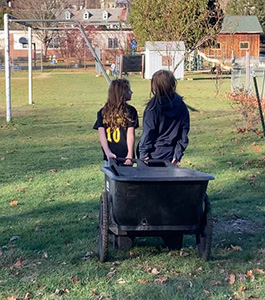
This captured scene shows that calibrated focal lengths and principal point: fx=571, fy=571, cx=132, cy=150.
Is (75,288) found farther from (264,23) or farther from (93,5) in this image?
(93,5)

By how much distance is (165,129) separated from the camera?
5.31 meters

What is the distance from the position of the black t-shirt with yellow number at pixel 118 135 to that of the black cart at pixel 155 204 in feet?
2.54

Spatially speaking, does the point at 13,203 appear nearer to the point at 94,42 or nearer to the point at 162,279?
the point at 162,279

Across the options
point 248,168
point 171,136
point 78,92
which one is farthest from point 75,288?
point 78,92

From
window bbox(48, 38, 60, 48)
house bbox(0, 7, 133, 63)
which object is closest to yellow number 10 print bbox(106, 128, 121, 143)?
house bbox(0, 7, 133, 63)

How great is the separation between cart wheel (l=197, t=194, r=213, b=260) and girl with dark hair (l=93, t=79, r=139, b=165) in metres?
1.10

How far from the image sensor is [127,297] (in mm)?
4219

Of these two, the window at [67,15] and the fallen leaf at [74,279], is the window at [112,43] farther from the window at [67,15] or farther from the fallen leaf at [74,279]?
the fallen leaf at [74,279]

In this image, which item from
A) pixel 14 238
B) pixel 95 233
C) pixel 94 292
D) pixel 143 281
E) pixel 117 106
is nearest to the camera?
pixel 94 292

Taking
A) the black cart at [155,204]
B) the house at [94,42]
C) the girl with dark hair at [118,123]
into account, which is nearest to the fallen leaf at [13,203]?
the girl with dark hair at [118,123]

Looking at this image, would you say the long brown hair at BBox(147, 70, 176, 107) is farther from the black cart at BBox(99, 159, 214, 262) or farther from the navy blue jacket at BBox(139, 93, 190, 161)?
the black cart at BBox(99, 159, 214, 262)

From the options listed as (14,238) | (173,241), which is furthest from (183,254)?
(14,238)

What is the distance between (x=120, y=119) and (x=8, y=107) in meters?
12.4

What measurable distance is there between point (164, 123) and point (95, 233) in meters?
1.49
